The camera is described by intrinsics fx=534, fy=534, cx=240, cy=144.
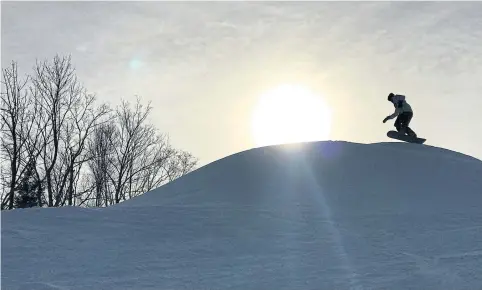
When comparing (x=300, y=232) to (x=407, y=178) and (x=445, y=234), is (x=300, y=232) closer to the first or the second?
(x=445, y=234)

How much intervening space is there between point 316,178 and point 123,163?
26.0 metres

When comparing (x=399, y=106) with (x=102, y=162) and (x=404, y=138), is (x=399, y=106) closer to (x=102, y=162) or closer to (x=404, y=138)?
(x=404, y=138)

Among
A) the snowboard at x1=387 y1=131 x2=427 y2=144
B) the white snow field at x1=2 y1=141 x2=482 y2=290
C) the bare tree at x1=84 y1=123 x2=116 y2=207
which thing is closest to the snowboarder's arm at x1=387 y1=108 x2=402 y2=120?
the snowboard at x1=387 y1=131 x2=427 y2=144

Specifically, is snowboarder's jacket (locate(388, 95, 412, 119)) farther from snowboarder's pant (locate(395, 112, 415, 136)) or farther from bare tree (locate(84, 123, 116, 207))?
bare tree (locate(84, 123, 116, 207))

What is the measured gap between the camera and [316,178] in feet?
40.9

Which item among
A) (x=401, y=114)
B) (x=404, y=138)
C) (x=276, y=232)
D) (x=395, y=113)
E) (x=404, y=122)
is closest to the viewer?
(x=276, y=232)

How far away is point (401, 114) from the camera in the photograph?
15.2 m

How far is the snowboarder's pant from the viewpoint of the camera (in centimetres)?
1518

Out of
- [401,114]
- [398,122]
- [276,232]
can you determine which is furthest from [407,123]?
[276,232]

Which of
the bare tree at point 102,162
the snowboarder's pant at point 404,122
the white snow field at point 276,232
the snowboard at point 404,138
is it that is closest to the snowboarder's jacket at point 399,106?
the snowboarder's pant at point 404,122

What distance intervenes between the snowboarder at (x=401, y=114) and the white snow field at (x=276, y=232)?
1.70m

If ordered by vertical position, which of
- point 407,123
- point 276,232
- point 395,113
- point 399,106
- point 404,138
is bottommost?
point 276,232

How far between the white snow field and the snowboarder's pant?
1808mm

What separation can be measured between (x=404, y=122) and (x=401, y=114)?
14.0 inches
